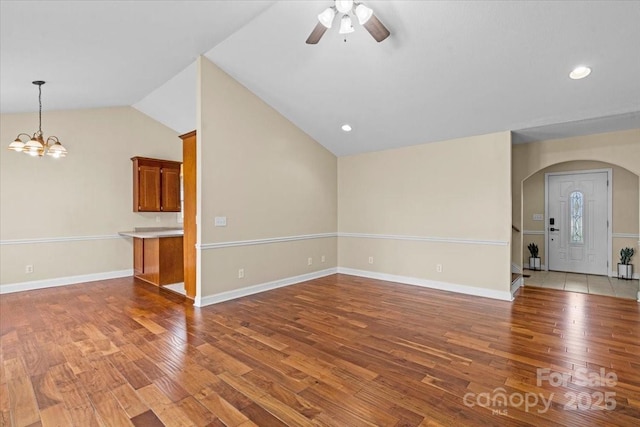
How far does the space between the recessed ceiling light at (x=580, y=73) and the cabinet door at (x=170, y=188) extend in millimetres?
6602

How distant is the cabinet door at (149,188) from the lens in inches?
241

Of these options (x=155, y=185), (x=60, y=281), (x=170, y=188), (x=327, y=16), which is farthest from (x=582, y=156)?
(x=60, y=281)

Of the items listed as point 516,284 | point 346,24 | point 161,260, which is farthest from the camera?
point 161,260

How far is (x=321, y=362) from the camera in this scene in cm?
269

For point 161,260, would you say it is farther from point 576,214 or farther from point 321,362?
point 576,214

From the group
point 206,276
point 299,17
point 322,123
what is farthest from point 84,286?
point 299,17

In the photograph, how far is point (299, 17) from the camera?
3436 mm

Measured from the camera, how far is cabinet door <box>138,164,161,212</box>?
20.1 feet

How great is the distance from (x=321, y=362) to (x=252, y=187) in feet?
9.73

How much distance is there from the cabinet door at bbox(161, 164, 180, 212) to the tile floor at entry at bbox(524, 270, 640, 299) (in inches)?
272

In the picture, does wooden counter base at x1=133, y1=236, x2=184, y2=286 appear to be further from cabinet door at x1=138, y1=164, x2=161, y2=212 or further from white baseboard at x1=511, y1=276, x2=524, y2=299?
white baseboard at x1=511, y1=276, x2=524, y2=299

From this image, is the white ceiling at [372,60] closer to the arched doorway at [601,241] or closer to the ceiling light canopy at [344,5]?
the ceiling light canopy at [344,5]

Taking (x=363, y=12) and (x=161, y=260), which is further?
(x=161, y=260)

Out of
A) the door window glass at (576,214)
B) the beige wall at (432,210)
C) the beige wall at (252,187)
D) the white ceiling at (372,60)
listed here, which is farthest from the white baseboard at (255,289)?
the door window glass at (576,214)
